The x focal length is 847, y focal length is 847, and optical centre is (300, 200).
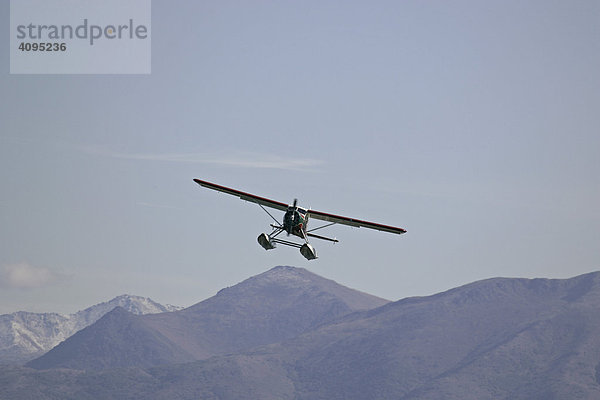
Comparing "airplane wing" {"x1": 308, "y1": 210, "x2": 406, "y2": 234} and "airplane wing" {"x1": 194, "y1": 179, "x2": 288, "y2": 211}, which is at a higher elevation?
"airplane wing" {"x1": 194, "y1": 179, "x2": 288, "y2": 211}

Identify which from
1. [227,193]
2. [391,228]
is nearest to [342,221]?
[391,228]

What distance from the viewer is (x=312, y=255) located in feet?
311

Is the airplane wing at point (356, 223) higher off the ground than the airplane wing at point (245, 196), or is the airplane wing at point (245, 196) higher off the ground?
the airplane wing at point (245, 196)

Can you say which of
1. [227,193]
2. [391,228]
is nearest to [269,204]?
[227,193]

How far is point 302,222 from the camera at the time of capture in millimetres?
96250

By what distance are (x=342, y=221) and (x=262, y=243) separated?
11.9m

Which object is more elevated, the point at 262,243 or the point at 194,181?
the point at 194,181

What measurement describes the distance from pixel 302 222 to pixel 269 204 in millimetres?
7266

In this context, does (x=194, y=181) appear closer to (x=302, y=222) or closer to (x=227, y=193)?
(x=227, y=193)

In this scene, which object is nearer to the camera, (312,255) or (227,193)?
(312,255)

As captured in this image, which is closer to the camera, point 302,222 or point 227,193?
point 302,222

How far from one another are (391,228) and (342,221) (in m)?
6.01

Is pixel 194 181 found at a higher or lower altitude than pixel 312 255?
higher

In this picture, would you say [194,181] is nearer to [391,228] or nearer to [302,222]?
[302,222]
